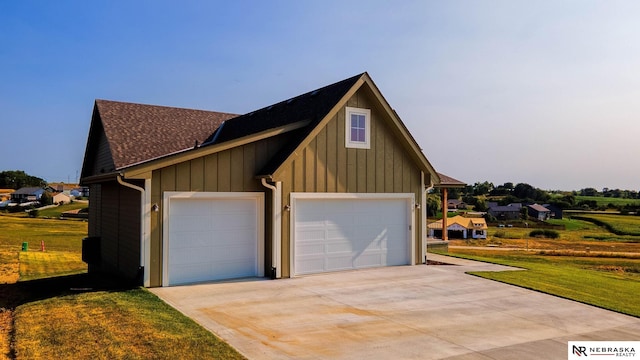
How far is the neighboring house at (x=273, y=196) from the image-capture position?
34.0ft

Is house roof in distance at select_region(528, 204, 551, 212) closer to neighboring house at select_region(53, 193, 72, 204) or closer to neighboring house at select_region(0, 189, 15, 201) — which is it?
neighboring house at select_region(53, 193, 72, 204)

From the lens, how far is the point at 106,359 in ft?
17.8

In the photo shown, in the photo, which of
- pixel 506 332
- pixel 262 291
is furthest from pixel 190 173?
A: pixel 506 332

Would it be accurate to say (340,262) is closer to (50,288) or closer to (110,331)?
(110,331)

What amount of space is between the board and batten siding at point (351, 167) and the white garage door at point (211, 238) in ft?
2.97

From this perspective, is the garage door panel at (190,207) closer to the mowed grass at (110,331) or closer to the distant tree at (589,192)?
the mowed grass at (110,331)

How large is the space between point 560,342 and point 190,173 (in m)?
8.11

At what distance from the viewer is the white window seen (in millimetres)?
12547

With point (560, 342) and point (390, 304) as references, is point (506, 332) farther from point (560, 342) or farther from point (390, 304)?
point (390, 304)

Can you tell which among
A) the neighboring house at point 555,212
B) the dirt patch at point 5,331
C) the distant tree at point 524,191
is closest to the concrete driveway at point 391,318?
the dirt patch at point 5,331

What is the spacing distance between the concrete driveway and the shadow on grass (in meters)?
1.80

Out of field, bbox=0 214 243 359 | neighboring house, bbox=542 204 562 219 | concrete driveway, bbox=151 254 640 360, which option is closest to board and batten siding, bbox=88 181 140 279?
field, bbox=0 214 243 359

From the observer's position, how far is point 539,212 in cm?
10019

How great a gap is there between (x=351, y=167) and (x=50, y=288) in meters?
8.21
